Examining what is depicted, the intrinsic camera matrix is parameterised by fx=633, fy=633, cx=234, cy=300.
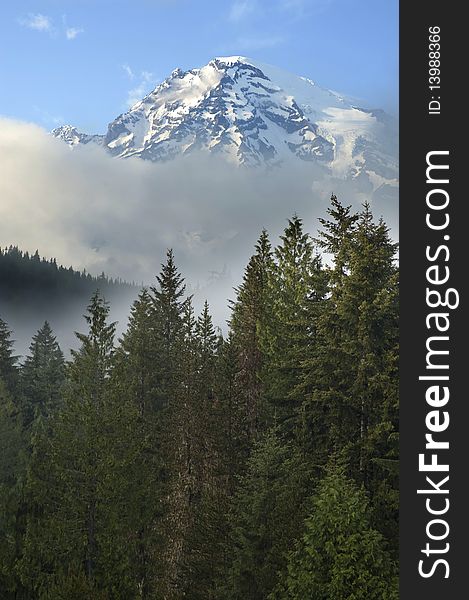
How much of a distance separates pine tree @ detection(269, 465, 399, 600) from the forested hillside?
0.18 ft

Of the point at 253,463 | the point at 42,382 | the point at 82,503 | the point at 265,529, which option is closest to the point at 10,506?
the point at 82,503

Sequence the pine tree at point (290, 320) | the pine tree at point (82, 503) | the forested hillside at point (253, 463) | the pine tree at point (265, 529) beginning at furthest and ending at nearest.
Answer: the pine tree at point (290, 320)
the pine tree at point (82, 503)
the pine tree at point (265, 529)
the forested hillside at point (253, 463)

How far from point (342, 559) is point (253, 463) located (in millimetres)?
9325

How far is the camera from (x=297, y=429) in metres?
27.1

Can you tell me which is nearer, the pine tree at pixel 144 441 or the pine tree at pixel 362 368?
the pine tree at pixel 362 368

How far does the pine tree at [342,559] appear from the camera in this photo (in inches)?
644

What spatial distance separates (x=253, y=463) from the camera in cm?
2566

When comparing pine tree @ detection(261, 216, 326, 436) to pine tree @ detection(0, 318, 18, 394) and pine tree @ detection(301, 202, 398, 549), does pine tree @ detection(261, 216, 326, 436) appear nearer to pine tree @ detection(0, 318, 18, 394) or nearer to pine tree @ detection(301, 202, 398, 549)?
pine tree @ detection(301, 202, 398, 549)

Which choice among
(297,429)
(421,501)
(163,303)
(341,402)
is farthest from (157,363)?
(421,501)

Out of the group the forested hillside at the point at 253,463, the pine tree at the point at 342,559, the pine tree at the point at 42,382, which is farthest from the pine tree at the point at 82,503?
the pine tree at the point at 42,382

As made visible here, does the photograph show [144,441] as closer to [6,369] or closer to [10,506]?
[10,506]

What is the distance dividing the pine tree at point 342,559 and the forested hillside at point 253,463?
0.06 meters

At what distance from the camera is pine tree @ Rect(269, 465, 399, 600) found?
53.7ft

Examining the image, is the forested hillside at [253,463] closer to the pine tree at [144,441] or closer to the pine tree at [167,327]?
the pine tree at [144,441]
